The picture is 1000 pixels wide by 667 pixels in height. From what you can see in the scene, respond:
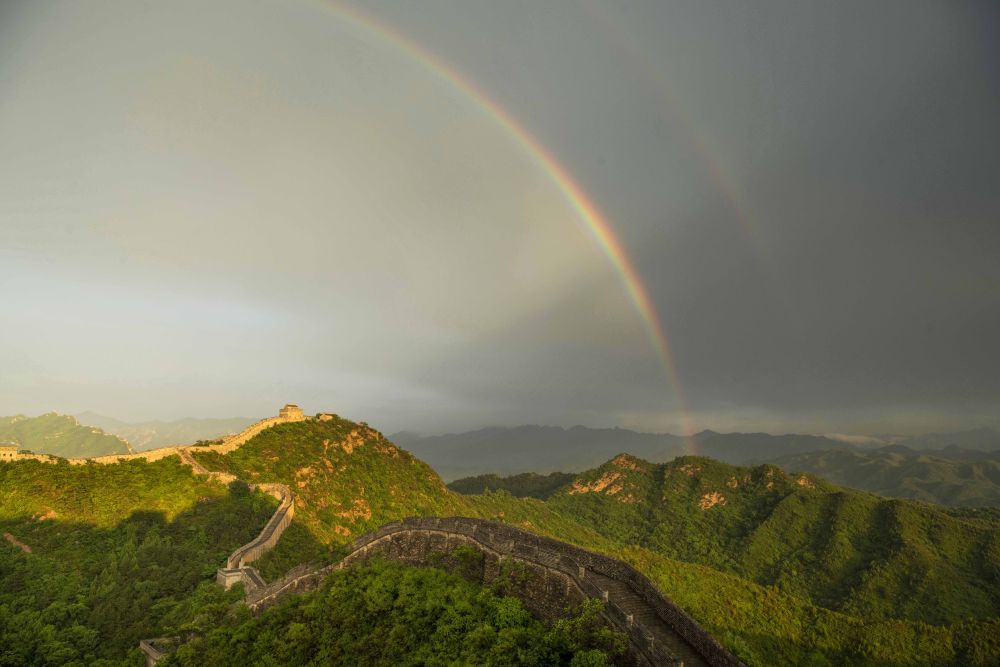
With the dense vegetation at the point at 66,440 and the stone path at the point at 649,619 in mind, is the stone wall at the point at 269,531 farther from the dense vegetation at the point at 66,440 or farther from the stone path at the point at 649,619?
the dense vegetation at the point at 66,440

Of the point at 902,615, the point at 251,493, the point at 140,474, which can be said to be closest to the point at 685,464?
the point at 902,615

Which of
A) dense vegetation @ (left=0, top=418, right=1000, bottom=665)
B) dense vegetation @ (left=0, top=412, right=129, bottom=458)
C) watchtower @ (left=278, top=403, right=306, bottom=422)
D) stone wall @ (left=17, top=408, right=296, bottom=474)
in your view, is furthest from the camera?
dense vegetation @ (left=0, top=412, right=129, bottom=458)

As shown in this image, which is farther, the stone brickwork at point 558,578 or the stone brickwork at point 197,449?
the stone brickwork at point 197,449

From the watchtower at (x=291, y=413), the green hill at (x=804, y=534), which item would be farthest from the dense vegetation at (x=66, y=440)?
the green hill at (x=804, y=534)

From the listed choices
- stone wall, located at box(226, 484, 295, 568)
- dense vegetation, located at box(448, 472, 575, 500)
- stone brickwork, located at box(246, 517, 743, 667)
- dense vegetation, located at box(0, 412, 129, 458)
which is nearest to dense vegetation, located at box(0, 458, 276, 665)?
stone wall, located at box(226, 484, 295, 568)

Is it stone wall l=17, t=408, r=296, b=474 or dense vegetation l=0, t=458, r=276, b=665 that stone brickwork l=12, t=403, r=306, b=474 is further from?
dense vegetation l=0, t=458, r=276, b=665

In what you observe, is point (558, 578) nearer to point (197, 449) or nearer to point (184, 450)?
point (184, 450)
